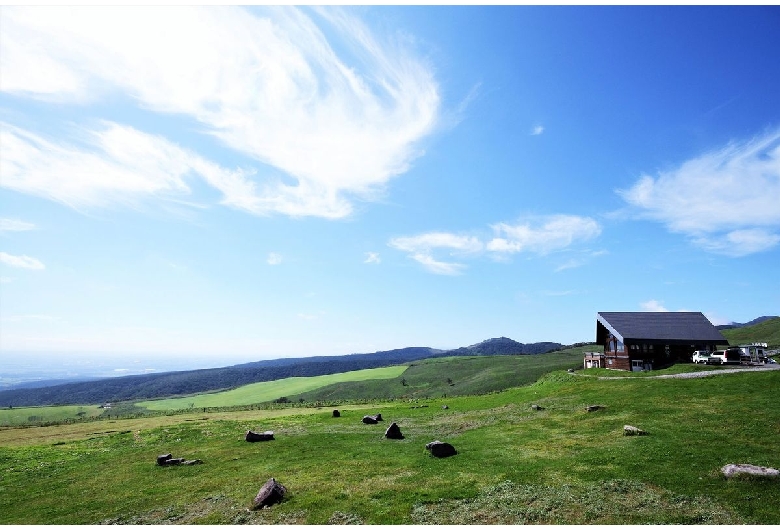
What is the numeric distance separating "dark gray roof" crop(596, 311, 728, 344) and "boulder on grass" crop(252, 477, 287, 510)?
219 ft

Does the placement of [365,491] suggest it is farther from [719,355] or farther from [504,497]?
[719,355]

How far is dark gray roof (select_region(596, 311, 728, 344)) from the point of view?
71.9 metres

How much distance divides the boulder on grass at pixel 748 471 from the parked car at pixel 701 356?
5651 cm

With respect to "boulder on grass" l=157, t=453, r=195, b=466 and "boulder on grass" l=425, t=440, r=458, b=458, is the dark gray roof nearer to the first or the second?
"boulder on grass" l=425, t=440, r=458, b=458

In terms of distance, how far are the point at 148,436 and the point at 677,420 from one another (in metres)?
63.7

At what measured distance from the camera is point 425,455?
3262cm

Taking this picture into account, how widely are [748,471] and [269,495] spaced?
85.1 ft

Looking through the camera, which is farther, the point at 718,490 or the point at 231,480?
the point at 231,480

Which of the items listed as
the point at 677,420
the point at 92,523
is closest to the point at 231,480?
the point at 92,523

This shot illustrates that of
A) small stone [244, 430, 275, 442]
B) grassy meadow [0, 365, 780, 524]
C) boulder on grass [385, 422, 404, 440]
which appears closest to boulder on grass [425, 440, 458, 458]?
grassy meadow [0, 365, 780, 524]

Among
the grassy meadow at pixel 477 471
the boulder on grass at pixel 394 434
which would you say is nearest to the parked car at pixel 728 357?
the grassy meadow at pixel 477 471

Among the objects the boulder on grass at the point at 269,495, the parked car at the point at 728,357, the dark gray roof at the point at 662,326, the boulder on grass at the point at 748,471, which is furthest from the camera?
the dark gray roof at the point at 662,326

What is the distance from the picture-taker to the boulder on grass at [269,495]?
23758 mm

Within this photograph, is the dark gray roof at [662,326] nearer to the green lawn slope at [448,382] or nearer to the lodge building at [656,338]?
the lodge building at [656,338]
